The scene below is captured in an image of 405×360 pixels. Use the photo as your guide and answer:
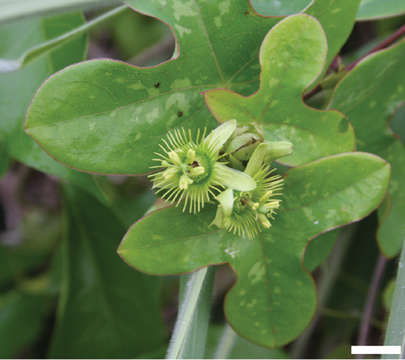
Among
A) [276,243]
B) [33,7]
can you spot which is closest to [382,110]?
[276,243]

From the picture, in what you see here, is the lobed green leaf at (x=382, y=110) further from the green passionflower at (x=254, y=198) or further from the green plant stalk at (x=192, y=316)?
the green plant stalk at (x=192, y=316)

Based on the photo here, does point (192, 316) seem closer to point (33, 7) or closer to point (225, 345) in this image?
point (225, 345)

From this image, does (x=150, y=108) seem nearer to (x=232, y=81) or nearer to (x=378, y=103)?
(x=232, y=81)

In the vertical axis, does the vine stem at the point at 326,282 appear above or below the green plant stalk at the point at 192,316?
below

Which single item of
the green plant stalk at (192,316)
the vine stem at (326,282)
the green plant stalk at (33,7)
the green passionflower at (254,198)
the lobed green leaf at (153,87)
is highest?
the green plant stalk at (33,7)

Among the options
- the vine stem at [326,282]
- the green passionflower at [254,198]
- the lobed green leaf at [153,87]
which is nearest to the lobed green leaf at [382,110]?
the lobed green leaf at [153,87]

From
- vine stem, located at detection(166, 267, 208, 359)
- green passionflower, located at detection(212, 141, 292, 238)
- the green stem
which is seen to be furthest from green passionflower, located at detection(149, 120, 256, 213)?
the green stem

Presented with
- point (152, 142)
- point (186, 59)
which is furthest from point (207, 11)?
point (152, 142)

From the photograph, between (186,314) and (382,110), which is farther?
(382,110)
